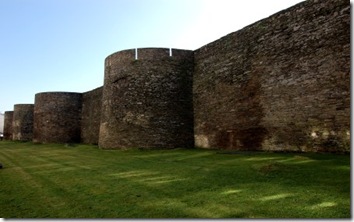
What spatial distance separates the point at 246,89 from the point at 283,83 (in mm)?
1743

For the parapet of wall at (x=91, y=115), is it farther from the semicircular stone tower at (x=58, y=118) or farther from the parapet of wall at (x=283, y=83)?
the parapet of wall at (x=283, y=83)

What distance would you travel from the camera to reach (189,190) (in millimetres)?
6445

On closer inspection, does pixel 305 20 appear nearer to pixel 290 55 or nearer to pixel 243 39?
pixel 290 55

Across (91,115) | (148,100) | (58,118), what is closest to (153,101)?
(148,100)

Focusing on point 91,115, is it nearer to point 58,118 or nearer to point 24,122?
point 58,118

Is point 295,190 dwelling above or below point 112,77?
below

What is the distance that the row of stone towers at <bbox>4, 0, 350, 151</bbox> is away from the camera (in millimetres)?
10062

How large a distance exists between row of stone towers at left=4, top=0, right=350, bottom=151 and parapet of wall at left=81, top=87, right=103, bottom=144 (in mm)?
6103

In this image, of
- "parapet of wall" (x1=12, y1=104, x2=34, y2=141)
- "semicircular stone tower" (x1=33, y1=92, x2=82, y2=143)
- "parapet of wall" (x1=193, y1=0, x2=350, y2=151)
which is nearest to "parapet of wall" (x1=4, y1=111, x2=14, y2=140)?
"parapet of wall" (x1=12, y1=104, x2=34, y2=141)

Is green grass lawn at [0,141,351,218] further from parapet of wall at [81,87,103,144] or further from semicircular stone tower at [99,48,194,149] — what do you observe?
parapet of wall at [81,87,103,144]

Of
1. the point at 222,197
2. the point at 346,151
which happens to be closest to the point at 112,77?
the point at 346,151

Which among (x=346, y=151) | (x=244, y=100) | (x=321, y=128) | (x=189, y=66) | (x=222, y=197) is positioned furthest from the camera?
(x=189, y=66)

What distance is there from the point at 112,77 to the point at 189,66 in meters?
3.74

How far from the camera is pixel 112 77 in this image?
1744 cm
